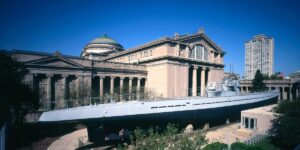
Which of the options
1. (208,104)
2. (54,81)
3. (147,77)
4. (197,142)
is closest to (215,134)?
(208,104)

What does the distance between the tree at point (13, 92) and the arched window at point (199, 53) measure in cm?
3490

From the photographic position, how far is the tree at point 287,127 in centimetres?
1662

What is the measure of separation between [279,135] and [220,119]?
15272 millimetres

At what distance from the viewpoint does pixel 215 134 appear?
24.0 metres

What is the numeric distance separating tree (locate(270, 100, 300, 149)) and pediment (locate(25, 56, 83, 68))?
30469 mm

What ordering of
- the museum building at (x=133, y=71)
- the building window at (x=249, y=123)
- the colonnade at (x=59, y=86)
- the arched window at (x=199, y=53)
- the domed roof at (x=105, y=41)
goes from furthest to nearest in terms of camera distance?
the domed roof at (x=105, y=41), the arched window at (x=199, y=53), the museum building at (x=133, y=71), the colonnade at (x=59, y=86), the building window at (x=249, y=123)

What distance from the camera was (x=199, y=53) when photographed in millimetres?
47750

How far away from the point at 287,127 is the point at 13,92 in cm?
2718

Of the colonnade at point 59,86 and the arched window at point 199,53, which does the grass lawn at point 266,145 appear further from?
the arched window at point 199,53

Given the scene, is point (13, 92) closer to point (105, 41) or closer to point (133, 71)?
point (133, 71)

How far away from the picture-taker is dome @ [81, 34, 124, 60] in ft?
203

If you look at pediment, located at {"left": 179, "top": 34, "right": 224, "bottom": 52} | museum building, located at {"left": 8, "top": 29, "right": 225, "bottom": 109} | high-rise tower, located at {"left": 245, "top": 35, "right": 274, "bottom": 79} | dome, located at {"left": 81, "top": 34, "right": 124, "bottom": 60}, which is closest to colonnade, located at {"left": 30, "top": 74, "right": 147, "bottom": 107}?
museum building, located at {"left": 8, "top": 29, "right": 225, "bottom": 109}

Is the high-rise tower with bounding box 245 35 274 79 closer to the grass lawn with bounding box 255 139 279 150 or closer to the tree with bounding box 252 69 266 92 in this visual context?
the tree with bounding box 252 69 266 92

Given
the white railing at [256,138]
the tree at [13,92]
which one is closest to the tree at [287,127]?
the white railing at [256,138]
